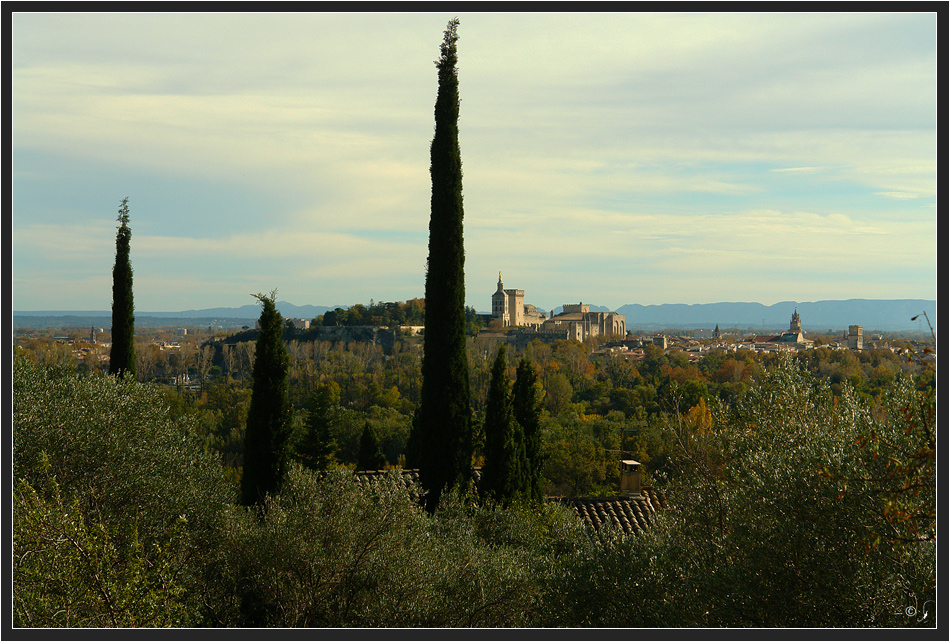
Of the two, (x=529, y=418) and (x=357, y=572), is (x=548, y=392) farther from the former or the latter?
(x=357, y=572)

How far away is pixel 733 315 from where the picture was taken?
35.4 m

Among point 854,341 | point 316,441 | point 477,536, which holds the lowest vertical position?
point 316,441

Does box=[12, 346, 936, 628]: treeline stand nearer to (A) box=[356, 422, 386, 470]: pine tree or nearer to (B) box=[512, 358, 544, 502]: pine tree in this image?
(B) box=[512, 358, 544, 502]: pine tree

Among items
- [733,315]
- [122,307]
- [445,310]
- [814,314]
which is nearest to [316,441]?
[122,307]

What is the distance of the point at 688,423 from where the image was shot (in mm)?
6402

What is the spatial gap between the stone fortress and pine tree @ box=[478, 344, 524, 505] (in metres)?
67.7

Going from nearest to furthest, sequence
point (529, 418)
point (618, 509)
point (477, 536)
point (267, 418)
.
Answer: point (477, 536) → point (267, 418) → point (618, 509) → point (529, 418)

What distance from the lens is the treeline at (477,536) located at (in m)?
3.97

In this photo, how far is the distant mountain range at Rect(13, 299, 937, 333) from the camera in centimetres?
617

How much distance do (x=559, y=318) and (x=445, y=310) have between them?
80.3 meters

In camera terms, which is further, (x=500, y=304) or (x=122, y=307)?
(x=500, y=304)

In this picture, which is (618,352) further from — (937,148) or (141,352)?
(937,148)

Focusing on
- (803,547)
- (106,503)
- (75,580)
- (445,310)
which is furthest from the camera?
(445,310)

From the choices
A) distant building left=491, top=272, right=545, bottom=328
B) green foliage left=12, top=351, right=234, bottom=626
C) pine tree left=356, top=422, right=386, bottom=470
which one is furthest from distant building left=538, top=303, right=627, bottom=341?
green foliage left=12, top=351, right=234, bottom=626
